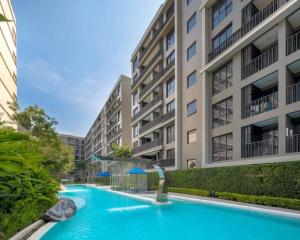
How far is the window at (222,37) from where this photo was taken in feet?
73.1

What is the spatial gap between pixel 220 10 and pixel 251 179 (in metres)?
16.1

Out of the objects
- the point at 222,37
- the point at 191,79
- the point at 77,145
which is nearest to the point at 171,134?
the point at 191,79

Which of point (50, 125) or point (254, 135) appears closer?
point (254, 135)

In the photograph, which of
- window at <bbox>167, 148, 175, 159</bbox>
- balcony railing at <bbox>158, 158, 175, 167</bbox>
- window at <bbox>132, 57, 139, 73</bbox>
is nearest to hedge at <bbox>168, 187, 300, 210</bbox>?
balcony railing at <bbox>158, 158, 175, 167</bbox>

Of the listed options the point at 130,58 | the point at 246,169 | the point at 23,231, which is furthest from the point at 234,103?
the point at 130,58

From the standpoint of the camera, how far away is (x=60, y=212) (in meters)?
11.0

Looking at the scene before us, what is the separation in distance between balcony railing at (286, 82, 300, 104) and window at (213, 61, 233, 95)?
604cm

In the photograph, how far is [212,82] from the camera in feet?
78.7

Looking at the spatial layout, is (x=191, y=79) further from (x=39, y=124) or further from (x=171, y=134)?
A: (x=39, y=124)

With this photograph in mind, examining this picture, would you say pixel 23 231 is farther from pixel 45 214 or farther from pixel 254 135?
pixel 254 135

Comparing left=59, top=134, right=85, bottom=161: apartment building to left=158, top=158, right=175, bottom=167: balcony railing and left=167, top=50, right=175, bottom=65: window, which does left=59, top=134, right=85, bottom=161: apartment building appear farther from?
left=158, top=158, right=175, bottom=167: balcony railing

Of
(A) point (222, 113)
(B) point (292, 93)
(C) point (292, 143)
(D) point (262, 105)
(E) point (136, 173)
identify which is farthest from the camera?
(E) point (136, 173)

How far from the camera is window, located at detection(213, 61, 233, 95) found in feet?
71.6

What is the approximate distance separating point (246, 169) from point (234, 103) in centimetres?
598
